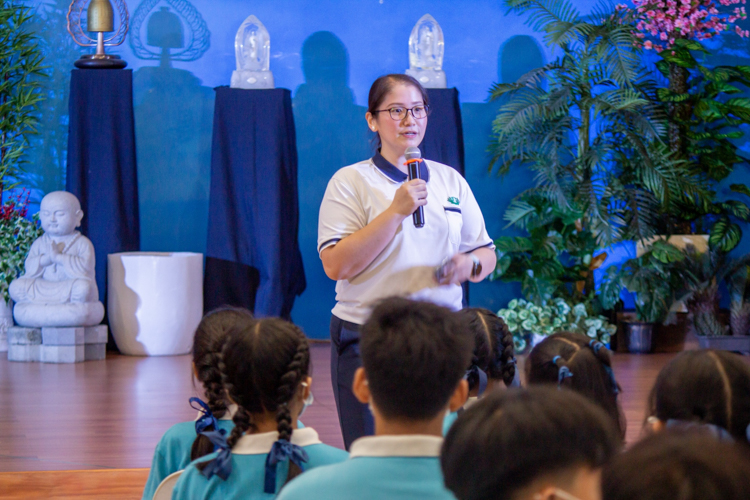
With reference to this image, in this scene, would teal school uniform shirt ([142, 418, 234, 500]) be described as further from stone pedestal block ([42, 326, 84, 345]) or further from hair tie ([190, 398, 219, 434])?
stone pedestal block ([42, 326, 84, 345])

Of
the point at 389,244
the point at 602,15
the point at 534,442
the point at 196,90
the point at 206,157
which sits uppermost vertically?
the point at 602,15

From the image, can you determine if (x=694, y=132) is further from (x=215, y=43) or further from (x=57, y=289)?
(x=57, y=289)

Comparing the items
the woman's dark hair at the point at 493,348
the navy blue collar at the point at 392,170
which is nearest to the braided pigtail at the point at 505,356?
the woman's dark hair at the point at 493,348

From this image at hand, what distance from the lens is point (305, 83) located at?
592 cm

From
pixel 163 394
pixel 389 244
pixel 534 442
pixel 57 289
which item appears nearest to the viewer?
pixel 534 442

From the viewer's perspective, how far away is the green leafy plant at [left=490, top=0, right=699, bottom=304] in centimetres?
519

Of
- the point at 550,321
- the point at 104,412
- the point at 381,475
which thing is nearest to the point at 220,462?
the point at 381,475

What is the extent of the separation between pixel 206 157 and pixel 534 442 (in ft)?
17.5

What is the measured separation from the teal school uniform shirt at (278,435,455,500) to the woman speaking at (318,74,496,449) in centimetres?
79

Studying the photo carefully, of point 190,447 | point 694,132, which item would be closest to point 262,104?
point 694,132

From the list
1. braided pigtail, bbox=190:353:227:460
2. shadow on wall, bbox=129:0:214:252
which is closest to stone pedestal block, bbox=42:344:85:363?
shadow on wall, bbox=129:0:214:252

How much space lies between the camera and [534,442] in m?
0.82

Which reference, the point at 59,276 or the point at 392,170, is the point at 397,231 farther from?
the point at 59,276

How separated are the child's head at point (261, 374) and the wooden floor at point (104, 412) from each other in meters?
1.01
